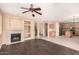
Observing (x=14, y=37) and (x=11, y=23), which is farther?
(x=14, y=37)

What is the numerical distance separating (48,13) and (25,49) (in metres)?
0.91

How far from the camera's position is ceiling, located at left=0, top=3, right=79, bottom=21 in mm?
2193

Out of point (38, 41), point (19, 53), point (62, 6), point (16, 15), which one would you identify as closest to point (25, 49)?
point (19, 53)

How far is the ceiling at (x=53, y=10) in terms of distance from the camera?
2.19 metres

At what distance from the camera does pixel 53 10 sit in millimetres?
2252

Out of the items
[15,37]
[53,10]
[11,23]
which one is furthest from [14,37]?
[53,10]

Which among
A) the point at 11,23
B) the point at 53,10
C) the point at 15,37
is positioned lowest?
the point at 15,37

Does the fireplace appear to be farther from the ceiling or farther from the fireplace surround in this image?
the ceiling

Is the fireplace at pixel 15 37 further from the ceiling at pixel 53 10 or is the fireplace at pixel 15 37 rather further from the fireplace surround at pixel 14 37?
the ceiling at pixel 53 10

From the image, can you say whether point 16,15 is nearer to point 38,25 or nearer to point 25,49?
point 38,25

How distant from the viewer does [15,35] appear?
2332 millimetres

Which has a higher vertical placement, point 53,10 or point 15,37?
point 53,10

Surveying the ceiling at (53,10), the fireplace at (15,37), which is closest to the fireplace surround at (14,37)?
the fireplace at (15,37)

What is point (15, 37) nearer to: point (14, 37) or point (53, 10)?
point (14, 37)
